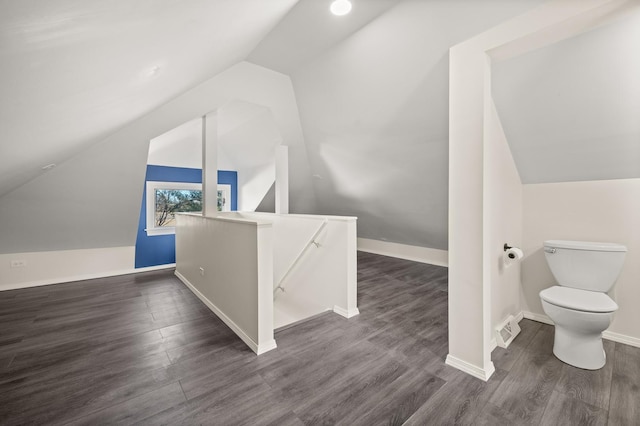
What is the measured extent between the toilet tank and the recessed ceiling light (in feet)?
8.98

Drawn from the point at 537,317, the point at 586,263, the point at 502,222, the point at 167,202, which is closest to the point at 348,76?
the point at 502,222

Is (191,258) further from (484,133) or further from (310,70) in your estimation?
(484,133)

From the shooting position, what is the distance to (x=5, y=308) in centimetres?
309

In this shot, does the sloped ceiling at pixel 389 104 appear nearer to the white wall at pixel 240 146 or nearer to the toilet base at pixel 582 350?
the white wall at pixel 240 146

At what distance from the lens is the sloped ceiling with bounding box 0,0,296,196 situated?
755 mm

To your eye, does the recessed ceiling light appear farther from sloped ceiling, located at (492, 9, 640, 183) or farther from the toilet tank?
the toilet tank

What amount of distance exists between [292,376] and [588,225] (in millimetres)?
2776

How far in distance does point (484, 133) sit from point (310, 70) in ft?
8.49

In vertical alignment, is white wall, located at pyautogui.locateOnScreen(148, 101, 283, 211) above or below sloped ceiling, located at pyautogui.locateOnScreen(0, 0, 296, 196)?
above

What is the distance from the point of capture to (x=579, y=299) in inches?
75.1

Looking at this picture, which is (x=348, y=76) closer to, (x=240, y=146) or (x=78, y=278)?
(x=240, y=146)

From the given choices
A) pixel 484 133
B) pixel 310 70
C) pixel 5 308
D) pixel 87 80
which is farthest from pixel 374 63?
pixel 5 308

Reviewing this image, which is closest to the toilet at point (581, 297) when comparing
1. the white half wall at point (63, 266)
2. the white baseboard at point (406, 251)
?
the white baseboard at point (406, 251)

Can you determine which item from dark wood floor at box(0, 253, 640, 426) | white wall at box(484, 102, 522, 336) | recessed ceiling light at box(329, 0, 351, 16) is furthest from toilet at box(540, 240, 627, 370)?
recessed ceiling light at box(329, 0, 351, 16)
